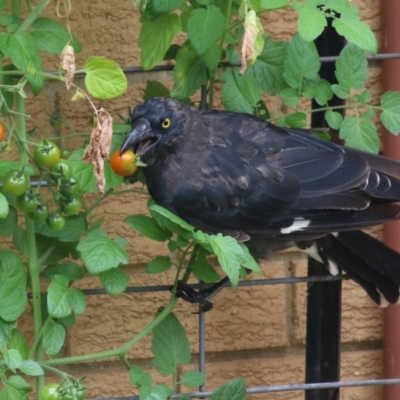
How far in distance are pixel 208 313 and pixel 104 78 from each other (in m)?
0.77

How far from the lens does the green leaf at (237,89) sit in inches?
58.1

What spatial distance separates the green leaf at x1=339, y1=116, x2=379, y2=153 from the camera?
1.48 meters

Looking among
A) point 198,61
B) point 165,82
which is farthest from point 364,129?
point 165,82

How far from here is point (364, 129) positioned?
1491 millimetres

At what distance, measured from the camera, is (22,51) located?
1.30 m

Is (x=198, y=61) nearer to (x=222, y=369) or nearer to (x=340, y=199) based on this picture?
(x=340, y=199)

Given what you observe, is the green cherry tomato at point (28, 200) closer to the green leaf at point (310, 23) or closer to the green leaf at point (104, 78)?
the green leaf at point (104, 78)

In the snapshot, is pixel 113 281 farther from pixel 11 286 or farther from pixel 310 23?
pixel 310 23

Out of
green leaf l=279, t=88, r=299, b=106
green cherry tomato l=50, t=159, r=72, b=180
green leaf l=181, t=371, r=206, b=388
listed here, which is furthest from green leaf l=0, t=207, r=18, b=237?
green leaf l=279, t=88, r=299, b=106

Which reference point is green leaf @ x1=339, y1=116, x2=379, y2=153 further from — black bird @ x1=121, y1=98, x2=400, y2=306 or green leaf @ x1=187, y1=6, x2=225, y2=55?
green leaf @ x1=187, y1=6, x2=225, y2=55

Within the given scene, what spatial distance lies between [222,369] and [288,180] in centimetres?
52


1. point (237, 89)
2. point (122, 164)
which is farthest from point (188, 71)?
point (122, 164)

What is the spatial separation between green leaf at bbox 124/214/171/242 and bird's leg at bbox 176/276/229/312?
22 centimetres

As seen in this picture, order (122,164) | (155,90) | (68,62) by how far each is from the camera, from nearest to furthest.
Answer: (68,62) < (122,164) < (155,90)
